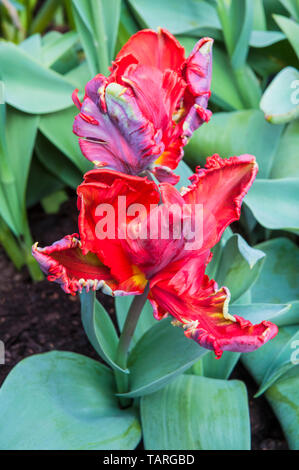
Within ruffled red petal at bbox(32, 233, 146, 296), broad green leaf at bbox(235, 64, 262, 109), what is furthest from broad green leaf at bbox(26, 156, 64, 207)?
ruffled red petal at bbox(32, 233, 146, 296)

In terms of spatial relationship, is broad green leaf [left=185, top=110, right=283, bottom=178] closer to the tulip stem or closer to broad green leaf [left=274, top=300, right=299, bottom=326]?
broad green leaf [left=274, top=300, right=299, bottom=326]

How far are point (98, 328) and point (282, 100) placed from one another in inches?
19.7

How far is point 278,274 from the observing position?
935 mm

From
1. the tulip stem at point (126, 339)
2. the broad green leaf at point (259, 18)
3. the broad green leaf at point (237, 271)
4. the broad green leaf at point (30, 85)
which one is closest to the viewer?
the tulip stem at point (126, 339)

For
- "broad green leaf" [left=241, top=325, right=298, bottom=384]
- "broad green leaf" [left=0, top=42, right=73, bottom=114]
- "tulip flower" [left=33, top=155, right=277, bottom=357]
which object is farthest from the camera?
"broad green leaf" [left=0, top=42, right=73, bottom=114]

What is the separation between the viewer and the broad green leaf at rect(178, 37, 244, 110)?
107 cm

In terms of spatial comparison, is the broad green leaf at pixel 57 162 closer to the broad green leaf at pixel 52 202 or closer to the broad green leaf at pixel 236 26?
the broad green leaf at pixel 52 202

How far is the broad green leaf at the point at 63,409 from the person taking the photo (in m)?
0.65

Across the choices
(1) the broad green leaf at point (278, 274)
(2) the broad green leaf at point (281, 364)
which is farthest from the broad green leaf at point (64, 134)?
Answer: (2) the broad green leaf at point (281, 364)

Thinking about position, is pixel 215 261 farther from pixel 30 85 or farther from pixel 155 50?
pixel 30 85

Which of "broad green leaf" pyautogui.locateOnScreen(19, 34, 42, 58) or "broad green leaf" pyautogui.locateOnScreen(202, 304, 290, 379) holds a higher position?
"broad green leaf" pyautogui.locateOnScreen(19, 34, 42, 58)

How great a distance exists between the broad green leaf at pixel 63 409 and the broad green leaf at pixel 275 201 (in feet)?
1.04

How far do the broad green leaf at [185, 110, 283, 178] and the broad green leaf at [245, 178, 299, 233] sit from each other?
15 cm
